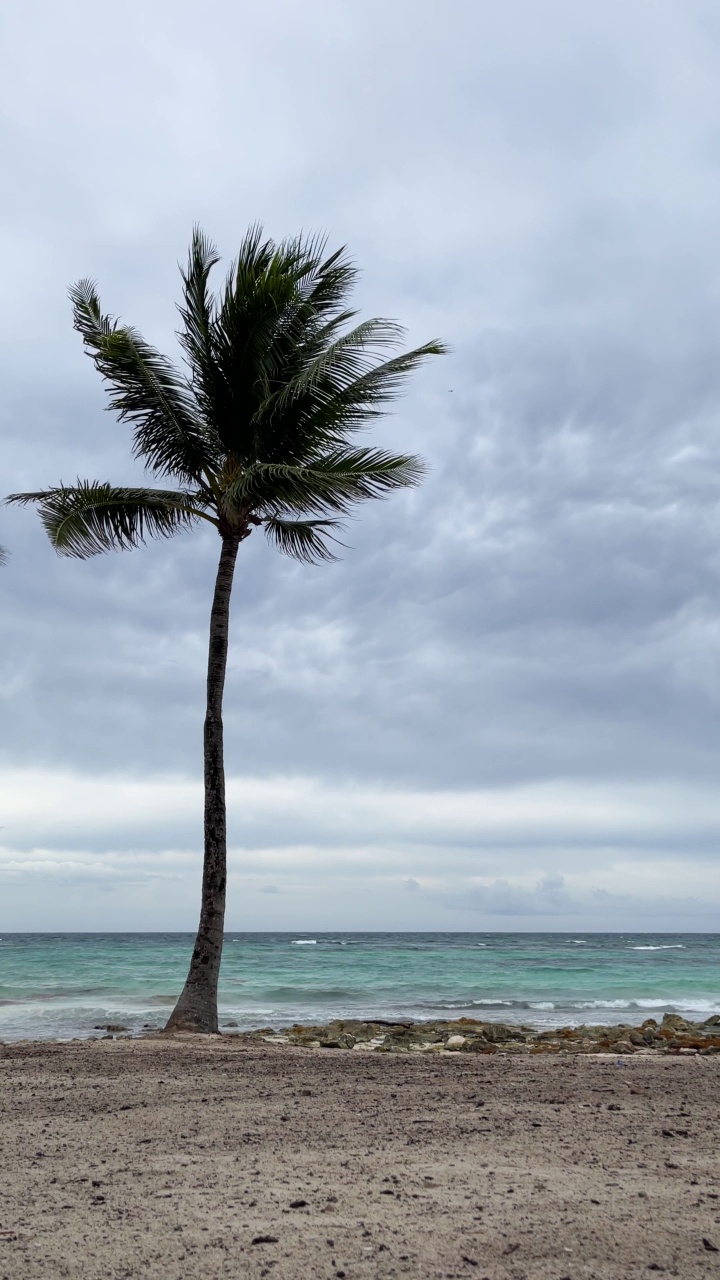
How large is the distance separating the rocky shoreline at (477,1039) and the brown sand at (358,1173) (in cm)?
410

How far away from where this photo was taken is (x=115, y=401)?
1166cm

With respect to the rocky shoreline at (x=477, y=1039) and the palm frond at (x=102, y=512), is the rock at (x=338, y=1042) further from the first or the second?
the palm frond at (x=102, y=512)

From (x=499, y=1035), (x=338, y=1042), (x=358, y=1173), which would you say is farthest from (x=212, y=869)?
(x=358, y=1173)

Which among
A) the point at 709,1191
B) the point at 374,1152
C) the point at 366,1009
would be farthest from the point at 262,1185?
the point at 366,1009

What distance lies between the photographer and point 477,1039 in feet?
39.9

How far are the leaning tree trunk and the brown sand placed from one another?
3.25m

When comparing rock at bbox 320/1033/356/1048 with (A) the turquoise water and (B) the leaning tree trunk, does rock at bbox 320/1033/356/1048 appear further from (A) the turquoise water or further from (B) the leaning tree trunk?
(A) the turquoise water

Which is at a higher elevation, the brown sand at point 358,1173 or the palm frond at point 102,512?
the palm frond at point 102,512

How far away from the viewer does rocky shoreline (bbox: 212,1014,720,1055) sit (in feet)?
35.8

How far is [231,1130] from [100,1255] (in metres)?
1.89

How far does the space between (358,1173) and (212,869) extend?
6.54 m

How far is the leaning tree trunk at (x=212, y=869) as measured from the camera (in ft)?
34.0

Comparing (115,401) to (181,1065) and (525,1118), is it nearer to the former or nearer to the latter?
(181,1065)

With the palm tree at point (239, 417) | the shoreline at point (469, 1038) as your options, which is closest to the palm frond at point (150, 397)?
the palm tree at point (239, 417)
